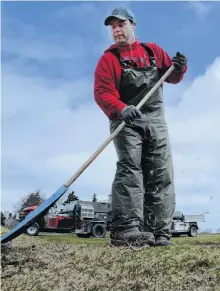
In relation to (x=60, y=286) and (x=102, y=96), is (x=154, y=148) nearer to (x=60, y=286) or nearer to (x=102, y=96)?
(x=102, y=96)

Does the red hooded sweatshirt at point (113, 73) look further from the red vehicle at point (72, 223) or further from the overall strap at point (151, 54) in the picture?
the red vehicle at point (72, 223)

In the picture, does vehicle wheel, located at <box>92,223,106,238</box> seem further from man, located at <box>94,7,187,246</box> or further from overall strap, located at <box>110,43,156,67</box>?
overall strap, located at <box>110,43,156,67</box>

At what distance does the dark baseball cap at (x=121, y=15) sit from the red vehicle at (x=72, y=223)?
834 cm

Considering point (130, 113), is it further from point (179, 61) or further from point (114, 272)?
point (114, 272)

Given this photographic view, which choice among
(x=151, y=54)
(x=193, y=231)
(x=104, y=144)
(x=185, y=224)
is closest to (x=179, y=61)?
(x=151, y=54)

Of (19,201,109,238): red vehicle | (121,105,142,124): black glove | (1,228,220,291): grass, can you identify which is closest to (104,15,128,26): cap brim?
(121,105,142,124): black glove

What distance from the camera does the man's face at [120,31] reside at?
189 inches

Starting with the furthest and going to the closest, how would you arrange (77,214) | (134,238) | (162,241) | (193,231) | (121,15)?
(193,231) → (77,214) → (121,15) → (162,241) → (134,238)

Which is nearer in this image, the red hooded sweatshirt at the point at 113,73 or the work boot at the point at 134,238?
the work boot at the point at 134,238

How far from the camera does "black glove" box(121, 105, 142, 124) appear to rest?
4.36 m

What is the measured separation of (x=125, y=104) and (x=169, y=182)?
947 mm

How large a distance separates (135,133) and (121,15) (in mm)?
1286

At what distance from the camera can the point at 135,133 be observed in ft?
15.0

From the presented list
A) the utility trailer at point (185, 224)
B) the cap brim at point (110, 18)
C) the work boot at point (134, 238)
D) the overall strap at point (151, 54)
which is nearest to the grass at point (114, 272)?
the work boot at point (134, 238)
